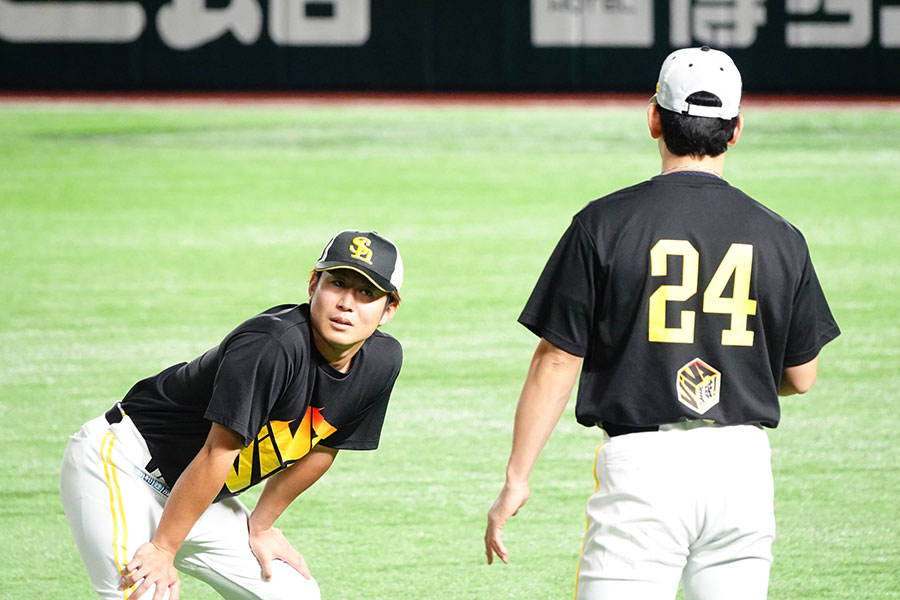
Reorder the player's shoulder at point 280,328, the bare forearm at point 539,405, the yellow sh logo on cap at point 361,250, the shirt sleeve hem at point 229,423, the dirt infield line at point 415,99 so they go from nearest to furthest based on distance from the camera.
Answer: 1. the bare forearm at point 539,405
2. the shirt sleeve hem at point 229,423
3. the player's shoulder at point 280,328
4. the yellow sh logo on cap at point 361,250
5. the dirt infield line at point 415,99

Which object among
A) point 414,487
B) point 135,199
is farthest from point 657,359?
point 135,199

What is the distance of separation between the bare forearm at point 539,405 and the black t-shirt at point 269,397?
1.90 ft

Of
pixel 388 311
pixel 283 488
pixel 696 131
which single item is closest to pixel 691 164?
pixel 696 131

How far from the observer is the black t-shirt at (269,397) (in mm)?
2936

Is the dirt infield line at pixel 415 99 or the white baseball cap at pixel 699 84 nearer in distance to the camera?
the white baseball cap at pixel 699 84

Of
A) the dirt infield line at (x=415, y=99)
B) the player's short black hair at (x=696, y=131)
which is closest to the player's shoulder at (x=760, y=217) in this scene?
the player's short black hair at (x=696, y=131)

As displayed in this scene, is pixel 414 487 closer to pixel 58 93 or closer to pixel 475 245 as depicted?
pixel 475 245

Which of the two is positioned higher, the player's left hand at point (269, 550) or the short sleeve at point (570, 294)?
the short sleeve at point (570, 294)

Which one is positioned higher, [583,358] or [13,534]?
[583,358]

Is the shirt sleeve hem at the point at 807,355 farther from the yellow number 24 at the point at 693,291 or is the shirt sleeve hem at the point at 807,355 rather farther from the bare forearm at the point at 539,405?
the bare forearm at the point at 539,405

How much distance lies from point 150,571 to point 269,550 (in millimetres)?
513

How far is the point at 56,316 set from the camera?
8453mm

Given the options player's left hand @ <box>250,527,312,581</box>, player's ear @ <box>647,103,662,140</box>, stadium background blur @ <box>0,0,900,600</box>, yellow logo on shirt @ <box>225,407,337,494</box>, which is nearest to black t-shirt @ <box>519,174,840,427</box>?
player's ear @ <box>647,103,662,140</box>

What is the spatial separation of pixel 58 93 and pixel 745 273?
20.9 m
